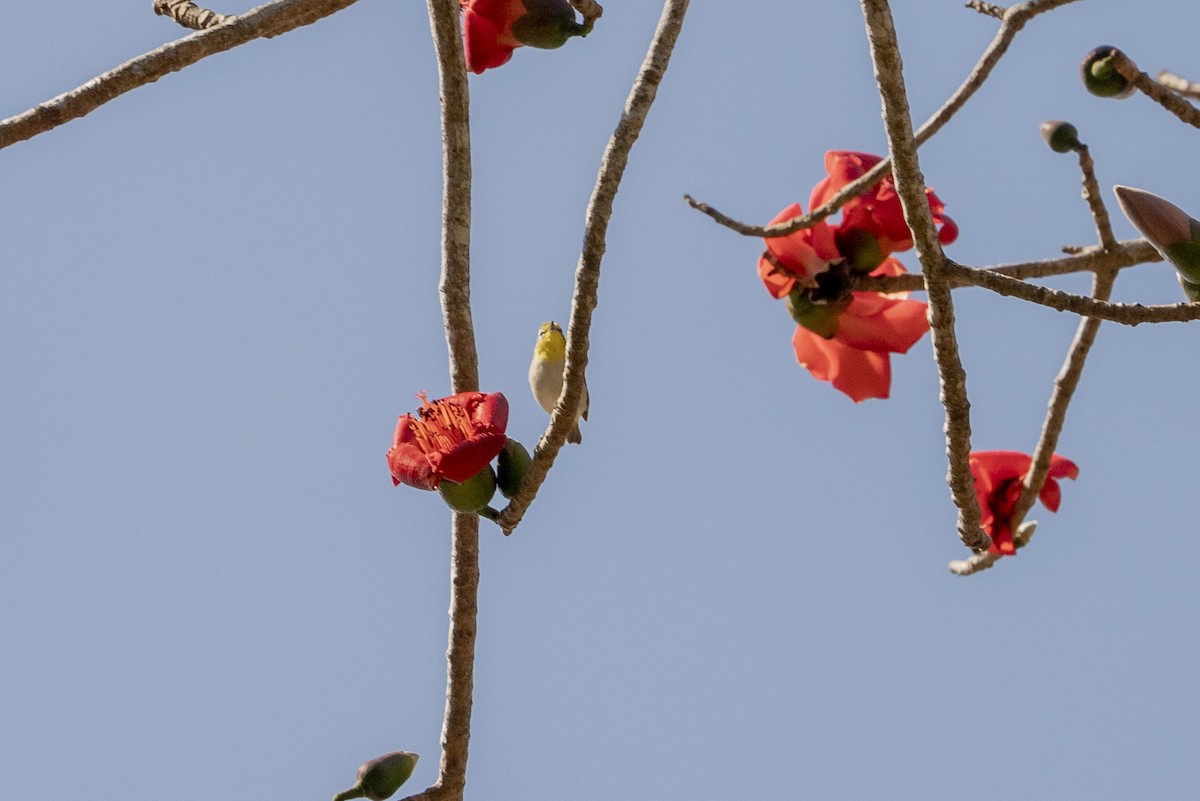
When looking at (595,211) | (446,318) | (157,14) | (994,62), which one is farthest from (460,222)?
(994,62)

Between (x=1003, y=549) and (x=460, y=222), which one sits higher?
(x=460, y=222)

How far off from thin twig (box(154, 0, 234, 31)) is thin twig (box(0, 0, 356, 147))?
0.05 metres

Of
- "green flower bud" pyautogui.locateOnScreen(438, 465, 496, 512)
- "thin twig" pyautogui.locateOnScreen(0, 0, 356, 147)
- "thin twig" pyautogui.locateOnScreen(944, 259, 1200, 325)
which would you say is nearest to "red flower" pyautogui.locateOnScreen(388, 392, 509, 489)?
"green flower bud" pyautogui.locateOnScreen(438, 465, 496, 512)

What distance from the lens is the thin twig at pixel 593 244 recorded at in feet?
6.29

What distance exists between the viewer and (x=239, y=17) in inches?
77.1

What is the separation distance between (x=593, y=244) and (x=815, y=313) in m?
0.82

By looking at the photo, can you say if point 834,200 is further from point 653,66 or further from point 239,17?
point 239,17

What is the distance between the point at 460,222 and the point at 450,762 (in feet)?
2.73

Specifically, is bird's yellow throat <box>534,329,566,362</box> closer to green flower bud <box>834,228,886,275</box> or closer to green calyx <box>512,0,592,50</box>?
green flower bud <box>834,228,886,275</box>

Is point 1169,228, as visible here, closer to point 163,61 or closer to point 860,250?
point 860,250

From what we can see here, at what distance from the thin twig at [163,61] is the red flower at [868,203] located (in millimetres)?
955

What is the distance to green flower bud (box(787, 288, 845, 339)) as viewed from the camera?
261 cm

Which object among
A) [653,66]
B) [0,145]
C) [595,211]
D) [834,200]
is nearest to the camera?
[0,145]

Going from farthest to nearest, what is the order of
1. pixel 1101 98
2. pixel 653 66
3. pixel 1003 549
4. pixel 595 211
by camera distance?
pixel 1003 549, pixel 1101 98, pixel 653 66, pixel 595 211
